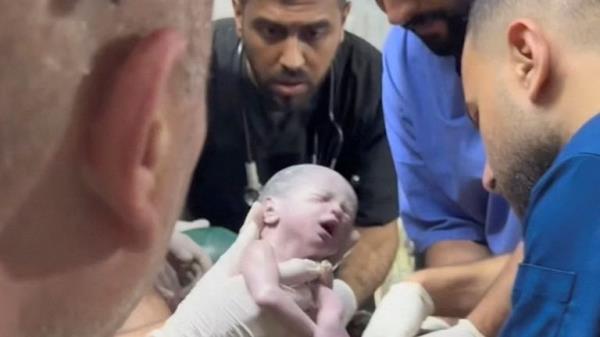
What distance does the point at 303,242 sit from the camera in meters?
1.21

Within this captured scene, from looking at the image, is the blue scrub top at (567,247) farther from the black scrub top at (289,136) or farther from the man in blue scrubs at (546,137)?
the black scrub top at (289,136)

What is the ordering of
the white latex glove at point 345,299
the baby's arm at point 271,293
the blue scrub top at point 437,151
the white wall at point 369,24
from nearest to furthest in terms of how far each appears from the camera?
the baby's arm at point 271,293 < the white latex glove at point 345,299 < the blue scrub top at point 437,151 < the white wall at point 369,24

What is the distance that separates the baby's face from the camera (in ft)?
3.99

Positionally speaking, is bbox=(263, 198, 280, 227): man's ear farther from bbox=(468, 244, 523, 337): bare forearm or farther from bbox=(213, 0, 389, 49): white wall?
bbox=(213, 0, 389, 49): white wall

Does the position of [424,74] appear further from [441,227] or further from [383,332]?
[383,332]

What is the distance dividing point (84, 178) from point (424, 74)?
126 cm

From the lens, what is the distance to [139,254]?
336mm

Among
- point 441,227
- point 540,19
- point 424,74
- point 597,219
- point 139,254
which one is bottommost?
point 441,227

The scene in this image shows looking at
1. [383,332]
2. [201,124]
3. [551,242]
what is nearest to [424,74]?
[383,332]

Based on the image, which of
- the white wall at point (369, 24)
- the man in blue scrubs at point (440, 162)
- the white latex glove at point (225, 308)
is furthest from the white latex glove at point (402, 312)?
the white wall at point (369, 24)

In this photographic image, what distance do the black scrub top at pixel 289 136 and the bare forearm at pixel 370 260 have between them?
0.07 feet

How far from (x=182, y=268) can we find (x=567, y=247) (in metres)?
0.56

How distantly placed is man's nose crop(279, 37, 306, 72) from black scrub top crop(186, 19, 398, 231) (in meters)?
0.07

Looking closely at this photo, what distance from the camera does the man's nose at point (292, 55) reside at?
65.4 inches
